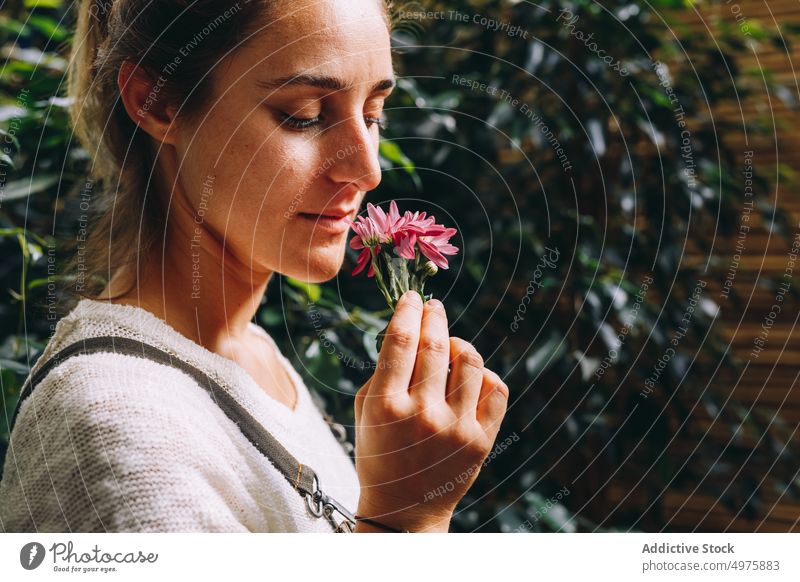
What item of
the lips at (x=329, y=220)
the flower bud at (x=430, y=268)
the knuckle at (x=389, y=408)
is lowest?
the knuckle at (x=389, y=408)

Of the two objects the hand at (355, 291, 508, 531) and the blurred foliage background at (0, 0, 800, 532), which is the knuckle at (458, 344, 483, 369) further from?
the blurred foliage background at (0, 0, 800, 532)

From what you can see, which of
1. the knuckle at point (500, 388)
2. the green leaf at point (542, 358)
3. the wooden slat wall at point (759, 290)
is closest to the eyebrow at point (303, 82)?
the knuckle at point (500, 388)

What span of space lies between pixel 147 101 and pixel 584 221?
62 cm

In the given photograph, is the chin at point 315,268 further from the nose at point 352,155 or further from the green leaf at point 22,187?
the green leaf at point 22,187

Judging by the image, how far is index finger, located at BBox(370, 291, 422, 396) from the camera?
37cm

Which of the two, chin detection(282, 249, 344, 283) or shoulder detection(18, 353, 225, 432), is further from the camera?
chin detection(282, 249, 344, 283)

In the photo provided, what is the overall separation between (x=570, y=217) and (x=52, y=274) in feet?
2.10

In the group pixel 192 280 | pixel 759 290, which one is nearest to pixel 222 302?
pixel 192 280

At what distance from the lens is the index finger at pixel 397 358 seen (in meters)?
0.37

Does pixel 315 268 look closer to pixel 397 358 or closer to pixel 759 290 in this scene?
pixel 397 358

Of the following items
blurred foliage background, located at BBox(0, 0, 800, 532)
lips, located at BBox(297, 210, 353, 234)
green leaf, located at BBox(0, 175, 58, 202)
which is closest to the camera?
lips, located at BBox(297, 210, 353, 234)

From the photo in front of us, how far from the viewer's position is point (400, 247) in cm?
42

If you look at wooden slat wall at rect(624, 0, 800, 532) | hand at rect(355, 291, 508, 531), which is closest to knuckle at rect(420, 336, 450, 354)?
hand at rect(355, 291, 508, 531)

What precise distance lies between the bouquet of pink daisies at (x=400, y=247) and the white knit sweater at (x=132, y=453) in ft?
Answer: 0.40
